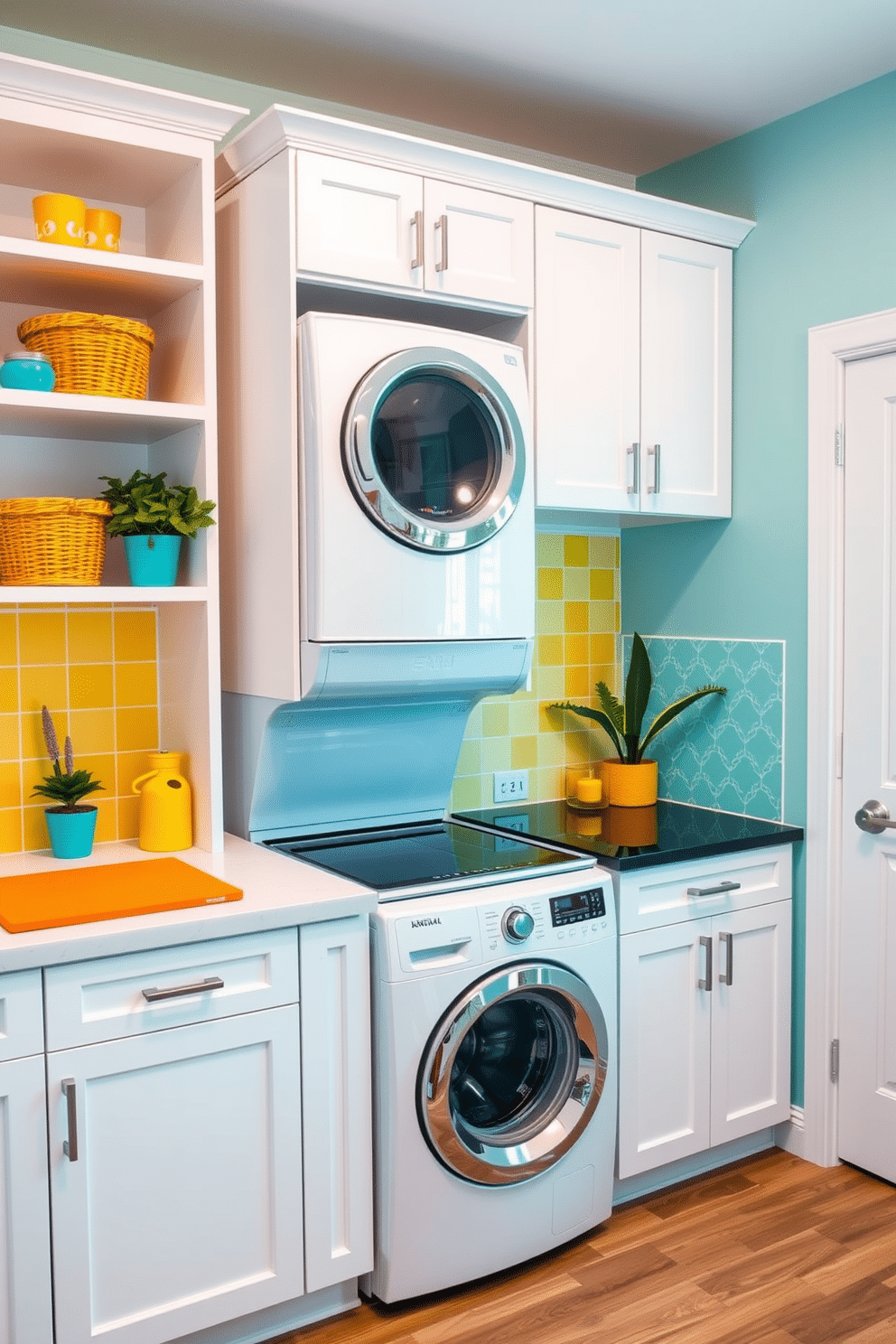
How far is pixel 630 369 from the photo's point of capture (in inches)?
109

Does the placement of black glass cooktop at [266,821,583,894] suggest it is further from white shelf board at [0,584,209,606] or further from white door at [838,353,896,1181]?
white door at [838,353,896,1181]

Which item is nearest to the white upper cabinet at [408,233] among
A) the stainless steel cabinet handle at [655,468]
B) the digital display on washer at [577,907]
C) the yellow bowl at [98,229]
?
the yellow bowl at [98,229]

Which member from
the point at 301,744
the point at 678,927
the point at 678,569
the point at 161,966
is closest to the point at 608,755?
the point at 678,569

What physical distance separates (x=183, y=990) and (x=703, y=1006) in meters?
1.29

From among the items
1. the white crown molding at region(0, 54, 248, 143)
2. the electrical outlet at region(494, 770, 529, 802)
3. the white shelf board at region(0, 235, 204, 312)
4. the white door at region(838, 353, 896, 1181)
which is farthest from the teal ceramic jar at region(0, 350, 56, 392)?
the white door at region(838, 353, 896, 1181)

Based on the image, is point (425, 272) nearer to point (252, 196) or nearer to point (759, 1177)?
point (252, 196)

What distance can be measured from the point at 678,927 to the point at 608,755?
2.64 feet

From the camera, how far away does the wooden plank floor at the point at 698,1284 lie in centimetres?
215

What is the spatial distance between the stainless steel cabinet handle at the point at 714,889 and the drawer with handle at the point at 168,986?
3.31 ft

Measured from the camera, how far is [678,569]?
10.5 feet

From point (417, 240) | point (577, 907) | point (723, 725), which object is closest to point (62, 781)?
point (577, 907)

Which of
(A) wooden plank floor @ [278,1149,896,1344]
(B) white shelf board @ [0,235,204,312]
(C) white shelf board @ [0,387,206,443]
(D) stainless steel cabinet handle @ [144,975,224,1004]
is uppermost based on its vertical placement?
(B) white shelf board @ [0,235,204,312]

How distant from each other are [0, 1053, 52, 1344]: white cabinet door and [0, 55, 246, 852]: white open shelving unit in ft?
2.24

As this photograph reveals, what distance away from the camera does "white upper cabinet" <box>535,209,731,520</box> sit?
8.64 ft
